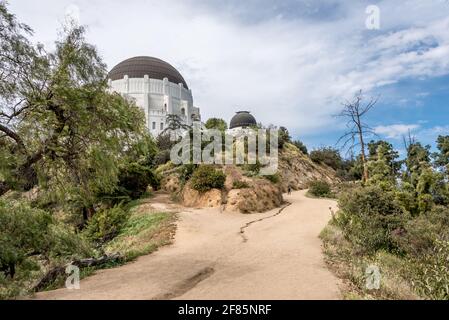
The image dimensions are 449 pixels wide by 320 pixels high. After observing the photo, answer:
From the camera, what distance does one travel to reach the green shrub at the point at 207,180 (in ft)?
71.3

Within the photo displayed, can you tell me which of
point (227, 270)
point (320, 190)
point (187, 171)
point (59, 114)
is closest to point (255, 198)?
point (187, 171)

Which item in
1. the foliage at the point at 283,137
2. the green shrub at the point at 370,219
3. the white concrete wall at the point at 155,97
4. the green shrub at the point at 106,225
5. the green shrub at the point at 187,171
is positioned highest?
the white concrete wall at the point at 155,97

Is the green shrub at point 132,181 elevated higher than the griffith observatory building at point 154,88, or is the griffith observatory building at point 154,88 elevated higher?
the griffith observatory building at point 154,88

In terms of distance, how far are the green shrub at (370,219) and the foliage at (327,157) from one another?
32.5 metres

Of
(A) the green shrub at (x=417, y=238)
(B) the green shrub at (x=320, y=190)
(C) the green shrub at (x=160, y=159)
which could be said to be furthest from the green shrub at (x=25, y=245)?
(C) the green shrub at (x=160, y=159)

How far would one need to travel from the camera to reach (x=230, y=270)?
8.55 meters

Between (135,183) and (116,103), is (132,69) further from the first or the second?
(116,103)

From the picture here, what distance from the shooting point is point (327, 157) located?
158 ft

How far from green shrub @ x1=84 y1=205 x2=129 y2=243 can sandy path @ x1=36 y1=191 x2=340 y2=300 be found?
4.79 m

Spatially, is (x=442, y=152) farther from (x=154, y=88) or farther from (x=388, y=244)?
(x=154, y=88)

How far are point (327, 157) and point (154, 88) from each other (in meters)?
33.8

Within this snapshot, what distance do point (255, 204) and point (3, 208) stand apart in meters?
14.1

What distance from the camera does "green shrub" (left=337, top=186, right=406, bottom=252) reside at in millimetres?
11219

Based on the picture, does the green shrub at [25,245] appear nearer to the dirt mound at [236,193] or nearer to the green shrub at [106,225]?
the green shrub at [106,225]
